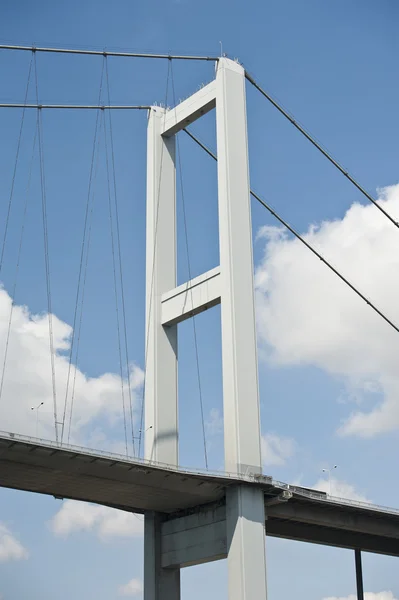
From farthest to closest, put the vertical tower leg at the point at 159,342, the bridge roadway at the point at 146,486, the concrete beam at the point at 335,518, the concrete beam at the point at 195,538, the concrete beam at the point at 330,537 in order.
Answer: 1. the concrete beam at the point at 330,537
2. the concrete beam at the point at 335,518
3. the vertical tower leg at the point at 159,342
4. the concrete beam at the point at 195,538
5. the bridge roadway at the point at 146,486

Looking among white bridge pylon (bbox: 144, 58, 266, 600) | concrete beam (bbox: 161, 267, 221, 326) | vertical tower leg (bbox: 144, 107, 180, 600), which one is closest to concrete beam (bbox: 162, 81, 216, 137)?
white bridge pylon (bbox: 144, 58, 266, 600)

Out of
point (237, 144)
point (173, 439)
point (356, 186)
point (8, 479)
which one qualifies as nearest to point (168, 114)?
point (237, 144)

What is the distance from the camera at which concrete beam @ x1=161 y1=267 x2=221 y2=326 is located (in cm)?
4806

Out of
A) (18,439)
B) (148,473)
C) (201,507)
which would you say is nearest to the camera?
(18,439)

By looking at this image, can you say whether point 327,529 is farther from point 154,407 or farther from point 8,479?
point 8,479

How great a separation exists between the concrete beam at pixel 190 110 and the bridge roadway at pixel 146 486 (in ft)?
59.5

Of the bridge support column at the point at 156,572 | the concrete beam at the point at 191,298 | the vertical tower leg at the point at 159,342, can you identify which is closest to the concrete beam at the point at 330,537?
the bridge support column at the point at 156,572

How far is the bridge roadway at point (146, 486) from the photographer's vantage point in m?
42.2

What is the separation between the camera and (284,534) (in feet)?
186

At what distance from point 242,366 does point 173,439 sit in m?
5.95

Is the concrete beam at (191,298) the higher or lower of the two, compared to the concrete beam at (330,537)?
higher

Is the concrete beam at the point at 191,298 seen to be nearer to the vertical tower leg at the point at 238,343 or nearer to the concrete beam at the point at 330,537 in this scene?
the vertical tower leg at the point at 238,343

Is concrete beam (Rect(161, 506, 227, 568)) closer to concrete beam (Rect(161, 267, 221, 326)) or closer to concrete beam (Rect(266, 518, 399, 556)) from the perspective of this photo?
concrete beam (Rect(266, 518, 399, 556))

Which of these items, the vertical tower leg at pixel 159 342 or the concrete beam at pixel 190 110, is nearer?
the vertical tower leg at pixel 159 342
